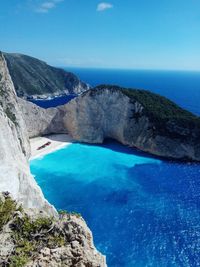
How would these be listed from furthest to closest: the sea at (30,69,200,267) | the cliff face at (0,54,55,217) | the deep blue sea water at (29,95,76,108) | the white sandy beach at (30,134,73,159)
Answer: the deep blue sea water at (29,95,76,108) < the white sandy beach at (30,134,73,159) < the sea at (30,69,200,267) < the cliff face at (0,54,55,217)

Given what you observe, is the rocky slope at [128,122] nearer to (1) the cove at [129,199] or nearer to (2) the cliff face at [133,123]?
(2) the cliff face at [133,123]

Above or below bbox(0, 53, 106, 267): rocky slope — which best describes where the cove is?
below

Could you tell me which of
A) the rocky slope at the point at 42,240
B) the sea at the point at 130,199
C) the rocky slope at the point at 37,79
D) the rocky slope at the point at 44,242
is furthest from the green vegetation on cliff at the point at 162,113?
the rocky slope at the point at 37,79

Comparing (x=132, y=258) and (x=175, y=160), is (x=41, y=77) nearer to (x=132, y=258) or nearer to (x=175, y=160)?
(x=175, y=160)

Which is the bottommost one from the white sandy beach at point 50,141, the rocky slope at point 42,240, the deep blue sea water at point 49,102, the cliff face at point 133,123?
the deep blue sea water at point 49,102

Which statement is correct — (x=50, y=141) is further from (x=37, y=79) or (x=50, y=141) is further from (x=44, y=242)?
(x=37, y=79)

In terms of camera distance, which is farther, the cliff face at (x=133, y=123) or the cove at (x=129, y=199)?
the cliff face at (x=133, y=123)

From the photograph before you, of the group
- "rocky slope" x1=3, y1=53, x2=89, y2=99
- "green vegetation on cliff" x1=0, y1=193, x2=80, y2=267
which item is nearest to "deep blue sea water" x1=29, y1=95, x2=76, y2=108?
"rocky slope" x1=3, y1=53, x2=89, y2=99

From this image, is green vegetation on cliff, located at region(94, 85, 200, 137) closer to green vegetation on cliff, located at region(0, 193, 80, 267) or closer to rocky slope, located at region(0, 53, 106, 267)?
rocky slope, located at region(0, 53, 106, 267)

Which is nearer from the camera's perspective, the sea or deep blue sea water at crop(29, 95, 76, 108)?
the sea
